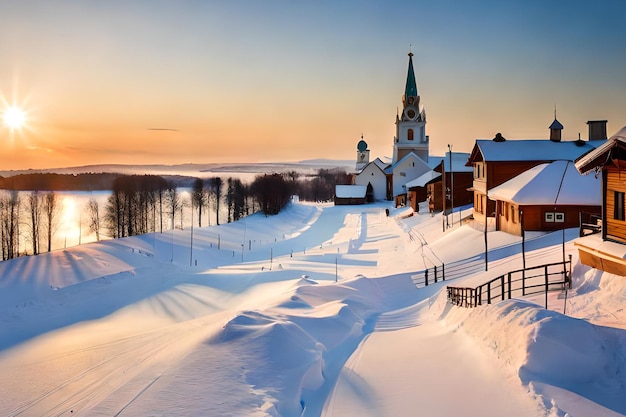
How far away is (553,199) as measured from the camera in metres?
23.7

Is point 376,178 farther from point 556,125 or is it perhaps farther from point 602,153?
point 602,153

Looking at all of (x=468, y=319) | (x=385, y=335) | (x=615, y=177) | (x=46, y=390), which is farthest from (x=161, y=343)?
(x=615, y=177)

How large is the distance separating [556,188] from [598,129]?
1562cm

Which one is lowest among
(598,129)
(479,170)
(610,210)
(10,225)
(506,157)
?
(10,225)

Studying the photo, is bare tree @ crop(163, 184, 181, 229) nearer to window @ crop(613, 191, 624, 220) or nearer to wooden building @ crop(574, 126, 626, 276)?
wooden building @ crop(574, 126, 626, 276)

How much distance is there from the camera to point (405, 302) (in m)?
18.6

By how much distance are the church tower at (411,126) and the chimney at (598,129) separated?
48118 mm

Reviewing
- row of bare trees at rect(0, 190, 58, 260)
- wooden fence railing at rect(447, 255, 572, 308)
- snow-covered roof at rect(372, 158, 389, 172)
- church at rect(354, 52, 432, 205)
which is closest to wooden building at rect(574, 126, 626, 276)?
wooden fence railing at rect(447, 255, 572, 308)

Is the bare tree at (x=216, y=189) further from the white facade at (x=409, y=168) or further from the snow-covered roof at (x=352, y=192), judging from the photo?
the white facade at (x=409, y=168)

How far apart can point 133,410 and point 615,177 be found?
551 inches

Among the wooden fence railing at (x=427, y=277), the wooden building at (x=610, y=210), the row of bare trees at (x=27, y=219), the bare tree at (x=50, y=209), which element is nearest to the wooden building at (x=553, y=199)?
the wooden fence railing at (x=427, y=277)

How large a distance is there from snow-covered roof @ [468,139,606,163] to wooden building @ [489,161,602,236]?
4630 millimetres

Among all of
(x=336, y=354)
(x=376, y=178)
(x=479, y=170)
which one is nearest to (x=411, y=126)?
(x=376, y=178)

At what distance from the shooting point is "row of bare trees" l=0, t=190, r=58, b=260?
1916 inches
